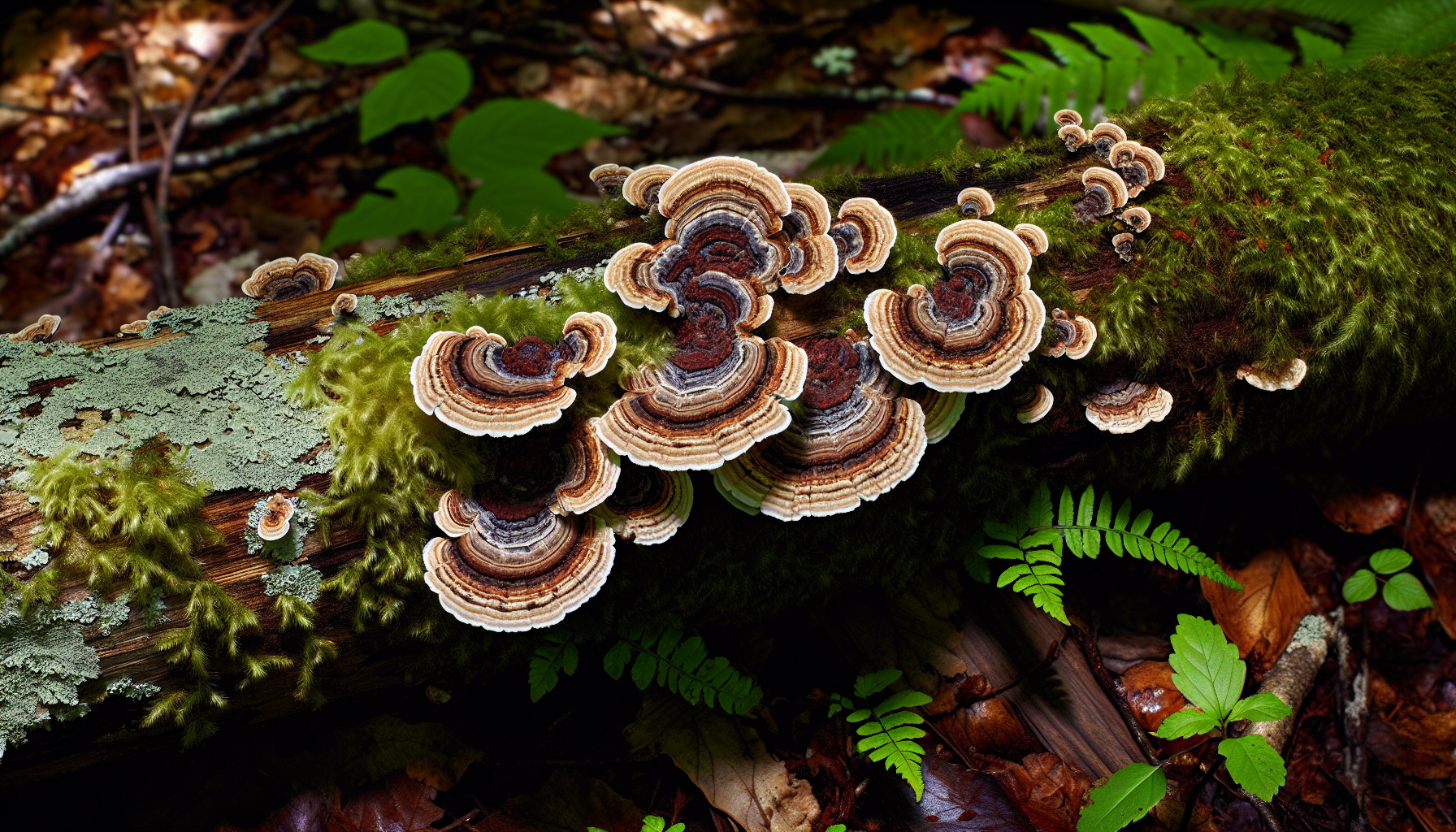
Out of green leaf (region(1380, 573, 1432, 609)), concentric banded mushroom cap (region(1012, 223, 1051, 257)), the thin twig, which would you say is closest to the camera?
concentric banded mushroom cap (region(1012, 223, 1051, 257))

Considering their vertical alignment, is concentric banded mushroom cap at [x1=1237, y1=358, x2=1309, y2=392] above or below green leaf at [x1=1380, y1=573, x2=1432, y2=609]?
above

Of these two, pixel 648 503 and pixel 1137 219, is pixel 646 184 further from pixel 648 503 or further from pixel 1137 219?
pixel 1137 219

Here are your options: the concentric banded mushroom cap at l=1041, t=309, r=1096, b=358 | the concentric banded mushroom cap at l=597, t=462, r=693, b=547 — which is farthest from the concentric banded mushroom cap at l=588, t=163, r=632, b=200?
the concentric banded mushroom cap at l=1041, t=309, r=1096, b=358

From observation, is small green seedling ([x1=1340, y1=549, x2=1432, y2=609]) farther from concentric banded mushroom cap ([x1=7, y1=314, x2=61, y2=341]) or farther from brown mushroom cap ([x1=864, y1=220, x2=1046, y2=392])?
concentric banded mushroom cap ([x1=7, y1=314, x2=61, y2=341])

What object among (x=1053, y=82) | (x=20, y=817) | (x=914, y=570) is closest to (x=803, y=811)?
(x=914, y=570)

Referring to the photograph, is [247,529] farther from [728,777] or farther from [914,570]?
[914,570]
